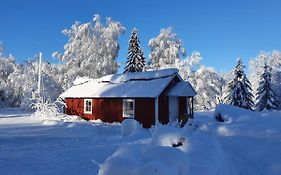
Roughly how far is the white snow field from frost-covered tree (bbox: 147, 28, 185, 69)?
27511mm

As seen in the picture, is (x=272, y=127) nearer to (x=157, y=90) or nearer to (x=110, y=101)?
(x=157, y=90)

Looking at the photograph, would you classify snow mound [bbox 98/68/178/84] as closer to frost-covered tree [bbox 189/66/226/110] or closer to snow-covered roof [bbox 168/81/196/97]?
snow-covered roof [bbox 168/81/196/97]

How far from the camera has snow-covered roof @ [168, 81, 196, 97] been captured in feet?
75.3

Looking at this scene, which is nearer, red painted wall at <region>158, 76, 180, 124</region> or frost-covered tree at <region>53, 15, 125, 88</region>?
red painted wall at <region>158, 76, 180, 124</region>

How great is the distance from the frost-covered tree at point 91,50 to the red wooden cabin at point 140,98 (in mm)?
17083

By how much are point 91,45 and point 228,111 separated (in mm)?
26993

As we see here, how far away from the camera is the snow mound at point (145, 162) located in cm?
501

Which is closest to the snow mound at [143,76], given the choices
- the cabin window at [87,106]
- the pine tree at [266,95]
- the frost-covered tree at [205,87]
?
the cabin window at [87,106]

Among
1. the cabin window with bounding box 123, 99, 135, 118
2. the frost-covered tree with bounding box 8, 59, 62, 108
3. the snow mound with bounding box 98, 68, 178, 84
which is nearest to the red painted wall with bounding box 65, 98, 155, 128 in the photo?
the cabin window with bounding box 123, 99, 135, 118

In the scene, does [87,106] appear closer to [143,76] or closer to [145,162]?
[143,76]

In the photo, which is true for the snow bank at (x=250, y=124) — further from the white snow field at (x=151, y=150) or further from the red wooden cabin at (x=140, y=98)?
the red wooden cabin at (x=140, y=98)

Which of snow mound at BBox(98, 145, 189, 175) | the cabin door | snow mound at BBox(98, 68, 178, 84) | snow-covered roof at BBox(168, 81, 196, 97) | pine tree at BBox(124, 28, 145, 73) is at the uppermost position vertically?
pine tree at BBox(124, 28, 145, 73)

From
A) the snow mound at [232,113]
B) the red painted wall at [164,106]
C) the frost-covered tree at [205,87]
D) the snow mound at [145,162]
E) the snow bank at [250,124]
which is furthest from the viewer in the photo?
the frost-covered tree at [205,87]

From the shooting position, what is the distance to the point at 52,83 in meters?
41.9
